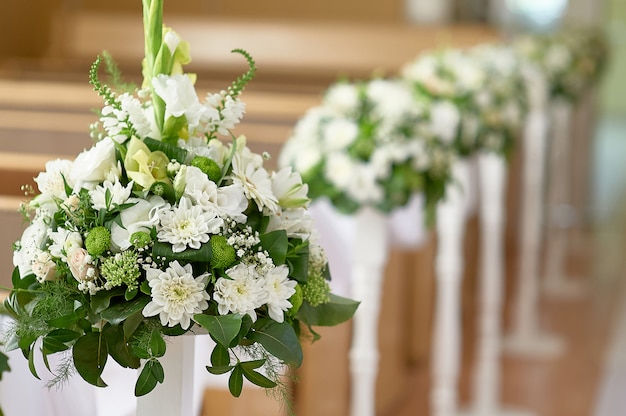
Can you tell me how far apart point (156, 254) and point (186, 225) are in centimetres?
6

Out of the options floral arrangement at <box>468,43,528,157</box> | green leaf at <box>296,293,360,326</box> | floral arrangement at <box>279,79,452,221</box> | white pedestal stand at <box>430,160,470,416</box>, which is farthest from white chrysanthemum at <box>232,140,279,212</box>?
white pedestal stand at <box>430,160,470,416</box>

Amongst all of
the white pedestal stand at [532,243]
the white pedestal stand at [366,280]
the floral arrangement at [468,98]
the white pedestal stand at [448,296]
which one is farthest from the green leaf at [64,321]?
the white pedestal stand at [532,243]

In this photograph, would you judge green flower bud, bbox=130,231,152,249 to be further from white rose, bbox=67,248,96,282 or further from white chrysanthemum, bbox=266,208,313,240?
white chrysanthemum, bbox=266,208,313,240

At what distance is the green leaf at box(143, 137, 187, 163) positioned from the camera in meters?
1.66

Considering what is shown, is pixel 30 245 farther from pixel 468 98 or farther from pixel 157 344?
pixel 468 98

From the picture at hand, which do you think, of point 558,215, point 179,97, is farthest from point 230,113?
point 558,215

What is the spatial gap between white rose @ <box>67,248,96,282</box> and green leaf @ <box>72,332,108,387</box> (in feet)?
0.30

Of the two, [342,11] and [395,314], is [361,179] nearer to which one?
[395,314]

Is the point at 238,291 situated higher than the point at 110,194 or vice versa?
the point at 110,194

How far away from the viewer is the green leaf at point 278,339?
1.60 meters

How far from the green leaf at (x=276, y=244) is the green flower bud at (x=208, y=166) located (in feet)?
0.37

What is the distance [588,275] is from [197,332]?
7.08 m

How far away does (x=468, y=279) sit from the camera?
6996mm

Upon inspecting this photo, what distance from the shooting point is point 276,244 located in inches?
64.5
